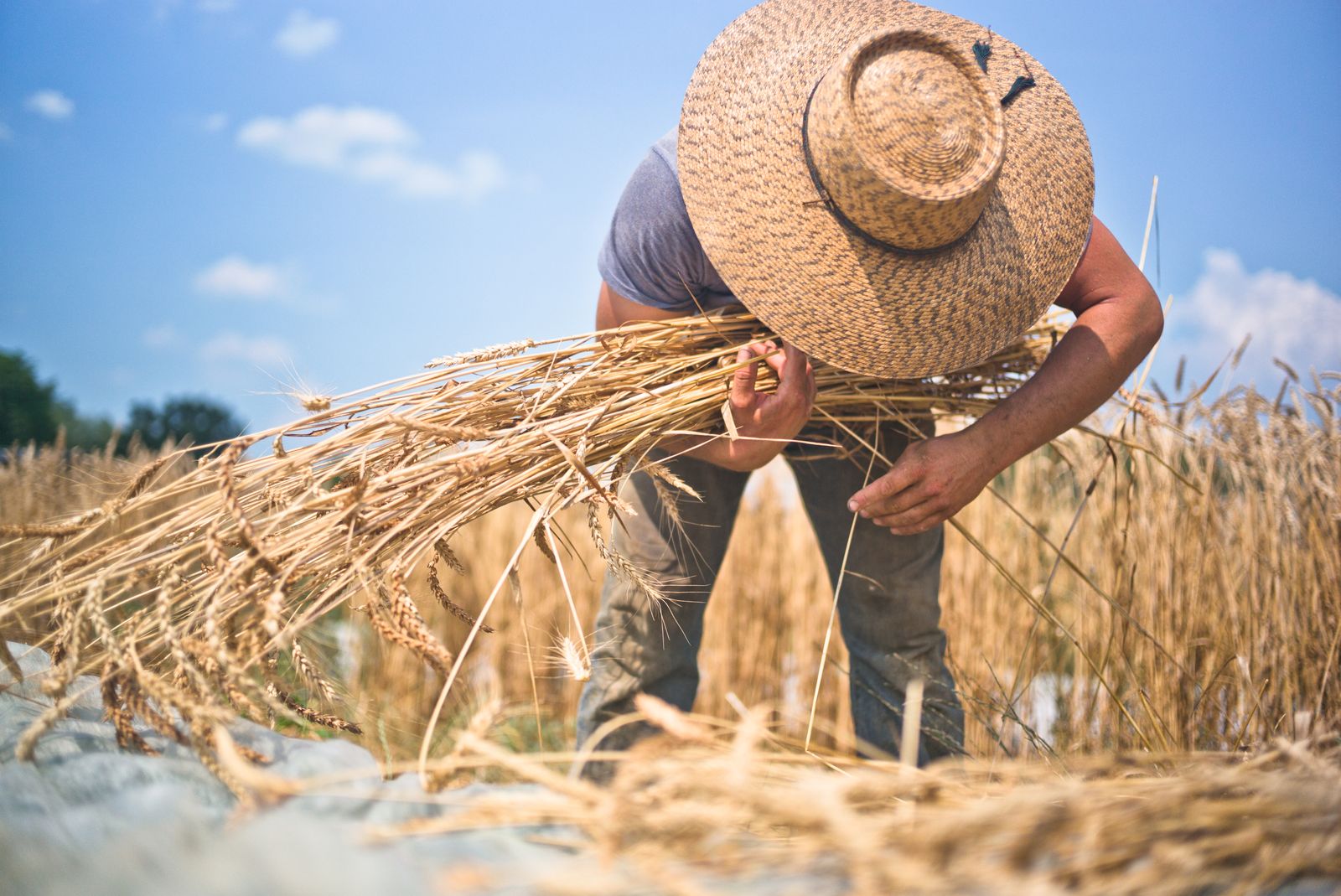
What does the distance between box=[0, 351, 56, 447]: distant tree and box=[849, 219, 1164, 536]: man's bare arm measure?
44.2 feet

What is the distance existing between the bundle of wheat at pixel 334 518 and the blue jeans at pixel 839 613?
409mm

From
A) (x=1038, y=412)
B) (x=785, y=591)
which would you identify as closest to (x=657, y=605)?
(x=1038, y=412)

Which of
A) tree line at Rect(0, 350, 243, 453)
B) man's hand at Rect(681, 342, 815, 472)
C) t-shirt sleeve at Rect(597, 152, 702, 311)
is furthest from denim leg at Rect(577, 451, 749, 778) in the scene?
tree line at Rect(0, 350, 243, 453)

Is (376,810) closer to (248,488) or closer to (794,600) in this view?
(248,488)

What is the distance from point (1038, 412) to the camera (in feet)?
4.82

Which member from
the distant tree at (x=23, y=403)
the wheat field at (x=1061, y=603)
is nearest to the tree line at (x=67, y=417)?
the distant tree at (x=23, y=403)

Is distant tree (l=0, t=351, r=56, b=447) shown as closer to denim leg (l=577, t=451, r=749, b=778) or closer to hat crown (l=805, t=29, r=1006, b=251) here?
denim leg (l=577, t=451, r=749, b=778)

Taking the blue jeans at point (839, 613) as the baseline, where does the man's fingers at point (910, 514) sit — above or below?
above

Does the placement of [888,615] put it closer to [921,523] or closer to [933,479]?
[921,523]

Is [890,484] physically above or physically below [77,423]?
below

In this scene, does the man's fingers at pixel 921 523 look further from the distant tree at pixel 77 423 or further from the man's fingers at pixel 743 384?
the distant tree at pixel 77 423

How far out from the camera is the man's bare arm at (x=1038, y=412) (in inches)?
56.8

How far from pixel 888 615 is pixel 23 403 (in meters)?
14.5

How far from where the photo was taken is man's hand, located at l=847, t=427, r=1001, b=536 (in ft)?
4.72
